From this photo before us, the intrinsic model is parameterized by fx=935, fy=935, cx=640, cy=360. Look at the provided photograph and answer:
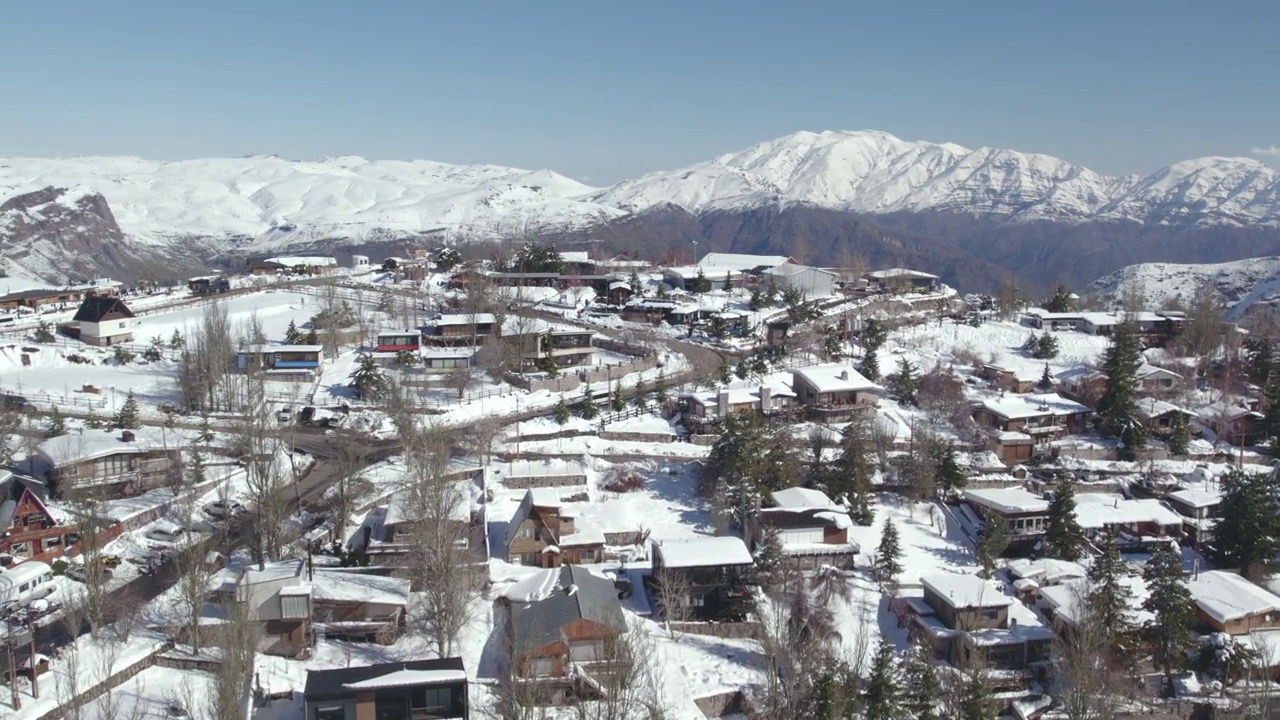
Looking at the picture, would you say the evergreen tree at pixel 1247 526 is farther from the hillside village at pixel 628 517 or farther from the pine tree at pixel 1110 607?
the pine tree at pixel 1110 607

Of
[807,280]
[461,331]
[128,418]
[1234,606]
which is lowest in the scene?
[1234,606]

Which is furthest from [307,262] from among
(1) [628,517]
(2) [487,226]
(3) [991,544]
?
(2) [487,226]

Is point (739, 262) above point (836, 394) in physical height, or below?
above

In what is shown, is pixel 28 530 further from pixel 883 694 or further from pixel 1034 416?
pixel 1034 416

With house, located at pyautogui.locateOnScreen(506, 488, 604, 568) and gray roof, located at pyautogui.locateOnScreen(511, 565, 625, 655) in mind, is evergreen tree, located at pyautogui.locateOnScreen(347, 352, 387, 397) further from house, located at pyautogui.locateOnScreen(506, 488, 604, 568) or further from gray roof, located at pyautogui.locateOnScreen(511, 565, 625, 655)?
gray roof, located at pyautogui.locateOnScreen(511, 565, 625, 655)

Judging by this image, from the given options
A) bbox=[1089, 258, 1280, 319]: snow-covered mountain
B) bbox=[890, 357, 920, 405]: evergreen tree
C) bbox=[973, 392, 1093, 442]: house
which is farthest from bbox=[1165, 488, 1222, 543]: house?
bbox=[1089, 258, 1280, 319]: snow-covered mountain
